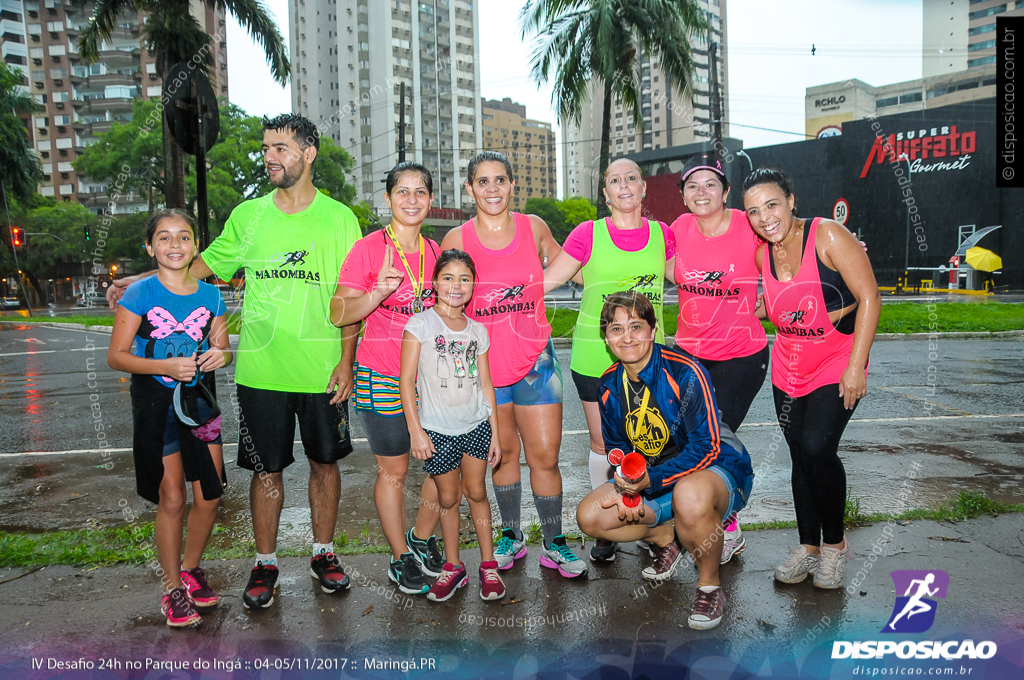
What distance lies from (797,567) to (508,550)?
4.97 ft

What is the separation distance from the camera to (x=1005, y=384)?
9.41m

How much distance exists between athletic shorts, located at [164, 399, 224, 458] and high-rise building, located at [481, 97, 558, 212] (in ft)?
337


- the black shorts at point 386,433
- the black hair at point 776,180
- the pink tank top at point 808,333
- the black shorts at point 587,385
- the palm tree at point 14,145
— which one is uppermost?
the palm tree at point 14,145

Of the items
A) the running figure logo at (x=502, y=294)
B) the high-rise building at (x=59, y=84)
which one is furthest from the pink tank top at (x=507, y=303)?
the high-rise building at (x=59, y=84)

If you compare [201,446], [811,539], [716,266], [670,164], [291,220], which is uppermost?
[670,164]

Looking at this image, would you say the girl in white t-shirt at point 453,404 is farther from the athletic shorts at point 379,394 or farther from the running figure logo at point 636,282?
the running figure logo at point 636,282

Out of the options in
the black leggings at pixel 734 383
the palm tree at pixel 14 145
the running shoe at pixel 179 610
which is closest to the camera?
the running shoe at pixel 179 610

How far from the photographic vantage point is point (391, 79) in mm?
88938

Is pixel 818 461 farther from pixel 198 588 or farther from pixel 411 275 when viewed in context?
pixel 198 588

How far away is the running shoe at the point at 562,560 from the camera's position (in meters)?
3.62

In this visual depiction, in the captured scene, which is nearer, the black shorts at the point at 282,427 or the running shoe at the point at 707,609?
the running shoe at the point at 707,609

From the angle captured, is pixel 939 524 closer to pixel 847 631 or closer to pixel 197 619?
pixel 847 631

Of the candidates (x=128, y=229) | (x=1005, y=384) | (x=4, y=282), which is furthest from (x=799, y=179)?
(x=4, y=282)

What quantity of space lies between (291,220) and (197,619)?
1.98 metres
